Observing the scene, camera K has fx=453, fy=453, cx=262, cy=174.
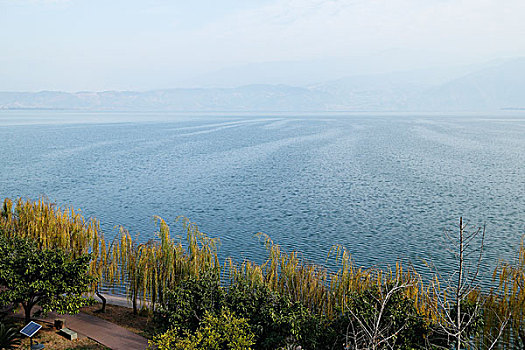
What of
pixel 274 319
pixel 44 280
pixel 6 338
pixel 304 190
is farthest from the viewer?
pixel 304 190

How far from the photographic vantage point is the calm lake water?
112 ft

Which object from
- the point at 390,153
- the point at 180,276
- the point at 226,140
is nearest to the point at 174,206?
the point at 180,276

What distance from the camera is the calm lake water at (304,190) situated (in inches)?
1347

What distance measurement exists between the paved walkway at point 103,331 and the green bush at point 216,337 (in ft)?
11.6

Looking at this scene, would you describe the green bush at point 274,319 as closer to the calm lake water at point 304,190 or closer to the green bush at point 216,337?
the green bush at point 216,337

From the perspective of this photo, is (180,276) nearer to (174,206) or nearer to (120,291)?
(120,291)

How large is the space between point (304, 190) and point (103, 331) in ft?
112

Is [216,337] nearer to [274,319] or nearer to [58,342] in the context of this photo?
[274,319]

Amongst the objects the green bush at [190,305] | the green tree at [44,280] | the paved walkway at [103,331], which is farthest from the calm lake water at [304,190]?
the green tree at [44,280]

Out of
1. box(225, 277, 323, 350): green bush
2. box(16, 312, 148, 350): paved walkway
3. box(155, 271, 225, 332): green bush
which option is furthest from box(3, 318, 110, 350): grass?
box(225, 277, 323, 350): green bush

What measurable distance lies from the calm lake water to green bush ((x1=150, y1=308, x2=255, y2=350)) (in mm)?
15254

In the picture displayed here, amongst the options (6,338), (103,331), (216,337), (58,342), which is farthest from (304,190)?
(6,338)

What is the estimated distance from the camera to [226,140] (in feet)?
354

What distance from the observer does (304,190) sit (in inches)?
2009
